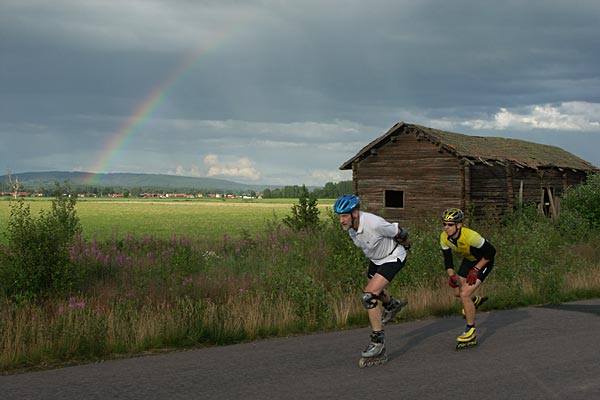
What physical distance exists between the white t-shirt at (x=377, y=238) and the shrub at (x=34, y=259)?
6.19 m

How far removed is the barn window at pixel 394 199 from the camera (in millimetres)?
29884

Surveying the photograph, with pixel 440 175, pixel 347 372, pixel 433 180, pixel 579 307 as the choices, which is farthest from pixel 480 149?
pixel 347 372

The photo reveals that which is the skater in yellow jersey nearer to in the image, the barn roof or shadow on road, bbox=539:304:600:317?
shadow on road, bbox=539:304:600:317

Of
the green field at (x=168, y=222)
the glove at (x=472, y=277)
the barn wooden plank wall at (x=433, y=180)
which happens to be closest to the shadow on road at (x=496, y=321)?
the glove at (x=472, y=277)

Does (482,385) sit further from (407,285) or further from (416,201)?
(416,201)

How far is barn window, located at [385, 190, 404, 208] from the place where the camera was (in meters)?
29.9

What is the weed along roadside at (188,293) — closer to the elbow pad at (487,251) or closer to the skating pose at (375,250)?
the skating pose at (375,250)

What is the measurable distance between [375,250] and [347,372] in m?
1.45

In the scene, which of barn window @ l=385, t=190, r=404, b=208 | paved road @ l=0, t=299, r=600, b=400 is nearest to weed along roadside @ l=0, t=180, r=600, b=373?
paved road @ l=0, t=299, r=600, b=400

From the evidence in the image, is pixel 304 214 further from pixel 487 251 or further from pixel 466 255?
pixel 487 251

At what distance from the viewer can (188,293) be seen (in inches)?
422

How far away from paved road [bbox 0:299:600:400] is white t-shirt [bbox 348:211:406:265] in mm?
1236

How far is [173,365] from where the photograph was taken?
21.3ft

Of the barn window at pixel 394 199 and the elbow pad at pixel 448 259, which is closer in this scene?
the elbow pad at pixel 448 259
